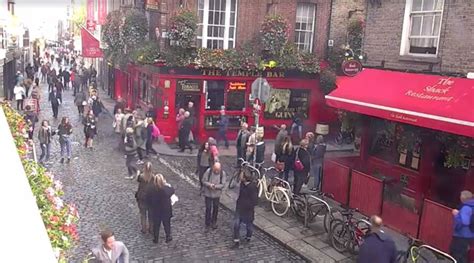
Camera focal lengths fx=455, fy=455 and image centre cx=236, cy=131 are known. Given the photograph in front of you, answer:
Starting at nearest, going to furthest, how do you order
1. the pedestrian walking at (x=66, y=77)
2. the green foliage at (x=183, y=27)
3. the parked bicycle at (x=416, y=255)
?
1. the parked bicycle at (x=416, y=255)
2. the green foliage at (x=183, y=27)
3. the pedestrian walking at (x=66, y=77)

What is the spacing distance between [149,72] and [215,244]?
1290 cm

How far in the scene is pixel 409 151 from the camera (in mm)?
11820

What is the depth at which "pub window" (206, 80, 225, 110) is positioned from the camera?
20.0 metres

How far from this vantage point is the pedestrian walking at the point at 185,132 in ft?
57.0

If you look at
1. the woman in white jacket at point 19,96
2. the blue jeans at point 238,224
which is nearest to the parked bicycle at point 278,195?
the blue jeans at point 238,224

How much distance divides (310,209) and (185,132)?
8.26 m

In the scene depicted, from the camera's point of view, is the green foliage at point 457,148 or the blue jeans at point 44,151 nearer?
the green foliage at point 457,148

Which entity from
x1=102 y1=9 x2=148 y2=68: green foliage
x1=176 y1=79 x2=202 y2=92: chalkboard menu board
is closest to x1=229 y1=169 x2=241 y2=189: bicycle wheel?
x1=176 y1=79 x2=202 y2=92: chalkboard menu board

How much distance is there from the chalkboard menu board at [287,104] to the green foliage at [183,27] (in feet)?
16.5

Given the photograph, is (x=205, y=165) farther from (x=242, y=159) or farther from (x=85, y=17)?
(x=85, y=17)

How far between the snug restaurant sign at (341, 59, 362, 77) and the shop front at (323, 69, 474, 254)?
0.19 meters

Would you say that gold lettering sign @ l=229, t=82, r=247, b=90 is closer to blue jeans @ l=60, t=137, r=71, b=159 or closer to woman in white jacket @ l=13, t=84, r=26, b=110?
blue jeans @ l=60, t=137, r=71, b=159

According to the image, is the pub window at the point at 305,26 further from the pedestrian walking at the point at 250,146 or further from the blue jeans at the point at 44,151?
the blue jeans at the point at 44,151

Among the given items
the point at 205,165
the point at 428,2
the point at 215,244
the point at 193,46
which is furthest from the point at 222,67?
the point at 215,244
